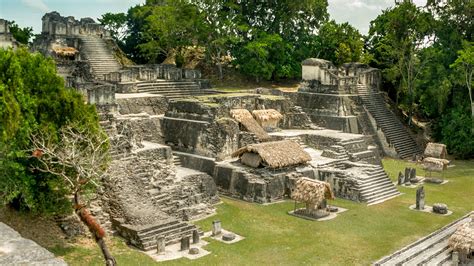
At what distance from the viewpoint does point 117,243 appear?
14805 mm

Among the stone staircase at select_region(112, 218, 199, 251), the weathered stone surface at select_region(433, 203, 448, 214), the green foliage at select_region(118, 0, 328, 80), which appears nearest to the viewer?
the stone staircase at select_region(112, 218, 199, 251)

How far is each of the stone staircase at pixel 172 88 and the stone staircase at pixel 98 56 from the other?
3.91m

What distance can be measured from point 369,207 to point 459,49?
1457 centimetres

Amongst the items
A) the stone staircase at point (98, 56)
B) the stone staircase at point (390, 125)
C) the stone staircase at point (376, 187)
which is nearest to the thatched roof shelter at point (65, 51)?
the stone staircase at point (98, 56)

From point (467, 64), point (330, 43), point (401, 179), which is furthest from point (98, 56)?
point (467, 64)

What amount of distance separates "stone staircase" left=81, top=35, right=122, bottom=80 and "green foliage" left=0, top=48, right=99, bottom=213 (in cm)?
1711

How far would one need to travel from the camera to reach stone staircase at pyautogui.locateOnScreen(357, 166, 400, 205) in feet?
66.7

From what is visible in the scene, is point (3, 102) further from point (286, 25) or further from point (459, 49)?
point (286, 25)

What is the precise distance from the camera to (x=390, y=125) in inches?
1190

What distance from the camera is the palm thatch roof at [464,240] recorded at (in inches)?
535

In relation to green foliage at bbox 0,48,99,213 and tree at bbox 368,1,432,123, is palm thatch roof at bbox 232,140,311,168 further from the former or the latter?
tree at bbox 368,1,432,123

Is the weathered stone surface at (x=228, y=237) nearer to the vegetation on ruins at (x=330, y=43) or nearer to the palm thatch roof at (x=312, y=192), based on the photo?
the palm thatch roof at (x=312, y=192)

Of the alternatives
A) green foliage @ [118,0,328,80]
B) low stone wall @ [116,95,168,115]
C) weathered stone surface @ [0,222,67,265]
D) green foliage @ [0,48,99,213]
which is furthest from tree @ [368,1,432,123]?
weathered stone surface @ [0,222,67,265]

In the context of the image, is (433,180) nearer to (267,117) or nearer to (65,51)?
(267,117)
